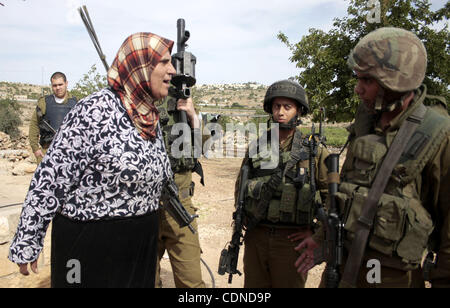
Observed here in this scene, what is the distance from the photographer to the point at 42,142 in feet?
18.2

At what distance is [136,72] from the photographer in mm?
1782

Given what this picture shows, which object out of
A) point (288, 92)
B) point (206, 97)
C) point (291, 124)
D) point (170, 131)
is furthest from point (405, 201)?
point (206, 97)

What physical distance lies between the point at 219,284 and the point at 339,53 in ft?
17.5

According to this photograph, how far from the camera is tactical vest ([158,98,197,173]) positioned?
289cm

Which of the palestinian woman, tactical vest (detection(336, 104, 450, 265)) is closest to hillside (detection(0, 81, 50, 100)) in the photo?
the palestinian woman

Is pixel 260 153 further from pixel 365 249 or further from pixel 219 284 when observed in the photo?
pixel 219 284

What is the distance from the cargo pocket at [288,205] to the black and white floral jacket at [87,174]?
3.32ft

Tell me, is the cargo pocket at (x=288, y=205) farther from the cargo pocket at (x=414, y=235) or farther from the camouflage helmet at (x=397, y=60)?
the camouflage helmet at (x=397, y=60)

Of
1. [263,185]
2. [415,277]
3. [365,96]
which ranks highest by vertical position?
[365,96]

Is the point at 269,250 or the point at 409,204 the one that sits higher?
the point at 409,204

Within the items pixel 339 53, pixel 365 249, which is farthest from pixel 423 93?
pixel 339 53

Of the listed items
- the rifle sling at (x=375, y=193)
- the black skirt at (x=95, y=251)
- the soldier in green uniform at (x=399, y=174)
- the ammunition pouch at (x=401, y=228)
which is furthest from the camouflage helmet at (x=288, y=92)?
the black skirt at (x=95, y=251)

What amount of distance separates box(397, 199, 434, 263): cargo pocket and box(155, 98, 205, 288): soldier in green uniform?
1.77 metres

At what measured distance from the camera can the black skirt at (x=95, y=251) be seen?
5.54 feet
